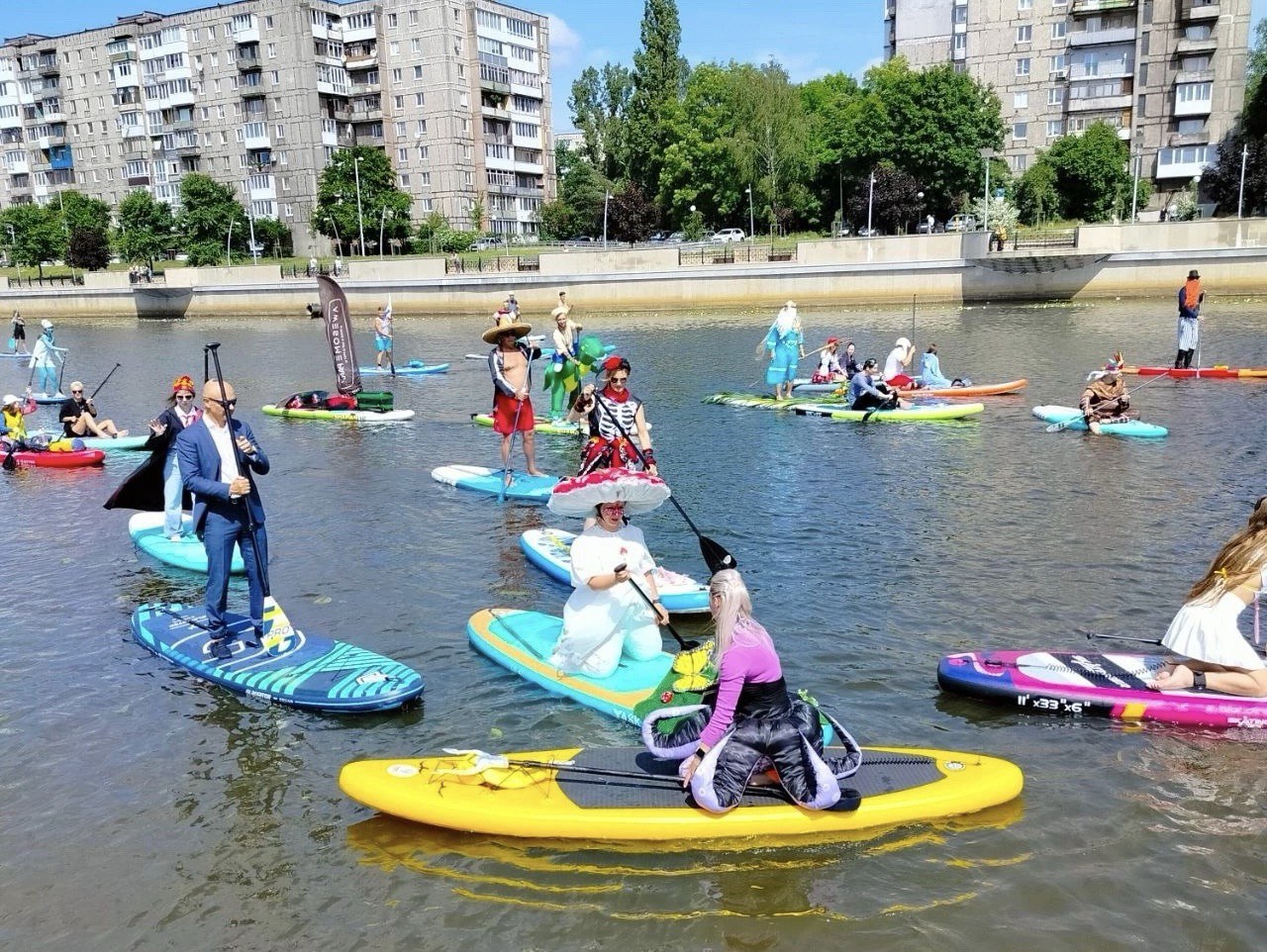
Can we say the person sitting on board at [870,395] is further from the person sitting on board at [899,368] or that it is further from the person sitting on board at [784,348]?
the person sitting on board at [899,368]

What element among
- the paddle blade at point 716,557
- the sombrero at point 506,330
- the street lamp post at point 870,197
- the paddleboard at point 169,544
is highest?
the street lamp post at point 870,197

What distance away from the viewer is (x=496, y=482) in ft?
51.3

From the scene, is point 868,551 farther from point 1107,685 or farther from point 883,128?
point 883,128

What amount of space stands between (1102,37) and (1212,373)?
66.6 m

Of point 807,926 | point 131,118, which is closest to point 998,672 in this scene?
point 807,926

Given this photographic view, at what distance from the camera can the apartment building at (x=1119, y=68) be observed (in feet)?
246

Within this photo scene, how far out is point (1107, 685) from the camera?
7.96 metres

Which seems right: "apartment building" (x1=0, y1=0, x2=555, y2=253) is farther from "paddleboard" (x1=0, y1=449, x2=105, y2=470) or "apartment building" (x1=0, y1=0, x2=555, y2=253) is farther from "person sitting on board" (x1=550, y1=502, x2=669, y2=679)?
"person sitting on board" (x1=550, y1=502, x2=669, y2=679)

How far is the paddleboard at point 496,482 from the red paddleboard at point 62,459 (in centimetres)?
694

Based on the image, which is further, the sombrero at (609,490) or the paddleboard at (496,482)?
the paddleboard at (496,482)

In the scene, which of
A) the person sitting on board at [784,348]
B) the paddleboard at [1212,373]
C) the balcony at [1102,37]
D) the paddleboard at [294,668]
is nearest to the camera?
the paddleboard at [294,668]

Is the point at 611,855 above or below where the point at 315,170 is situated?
below

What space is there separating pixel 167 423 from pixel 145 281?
6417 centimetres

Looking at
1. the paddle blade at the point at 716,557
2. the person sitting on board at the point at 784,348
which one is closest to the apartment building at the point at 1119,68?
the person sitting on board at the point at 784,348
